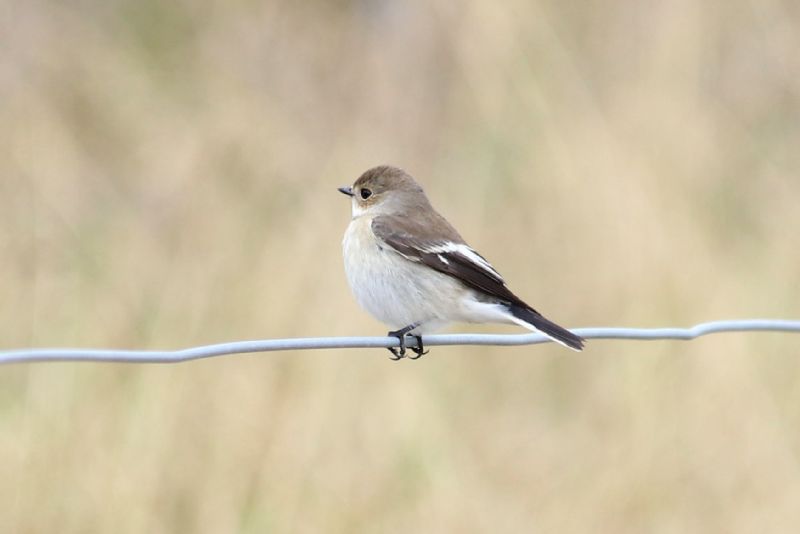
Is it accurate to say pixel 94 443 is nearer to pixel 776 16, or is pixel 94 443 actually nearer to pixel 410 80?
Result: pixel 410 80

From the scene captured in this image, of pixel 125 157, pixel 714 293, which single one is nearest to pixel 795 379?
pixel 714 293

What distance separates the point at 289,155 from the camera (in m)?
6.91

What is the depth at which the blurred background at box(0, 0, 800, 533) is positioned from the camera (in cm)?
487

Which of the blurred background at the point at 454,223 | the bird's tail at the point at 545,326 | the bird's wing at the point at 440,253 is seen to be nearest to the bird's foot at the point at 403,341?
the bird's wing at the point at 440,253

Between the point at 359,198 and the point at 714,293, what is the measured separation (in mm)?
2075

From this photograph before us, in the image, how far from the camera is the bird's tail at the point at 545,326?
3693mm

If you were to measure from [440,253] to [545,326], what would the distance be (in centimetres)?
51

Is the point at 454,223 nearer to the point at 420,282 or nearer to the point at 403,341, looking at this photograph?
the point at 420,282

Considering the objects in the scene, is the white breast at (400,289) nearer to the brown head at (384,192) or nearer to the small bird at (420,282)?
the small bird at (420,282)

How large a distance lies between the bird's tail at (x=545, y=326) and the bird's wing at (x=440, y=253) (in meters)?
0.03

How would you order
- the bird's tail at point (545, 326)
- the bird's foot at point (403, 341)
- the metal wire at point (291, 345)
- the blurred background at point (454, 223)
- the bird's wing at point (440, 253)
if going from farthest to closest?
the blurred background at point (454, 223), the bird's wing at point (440, 253), the bird's foot at point (403, 341), the bird's tail at point (545, 326), the metal wire at point (291, 345)

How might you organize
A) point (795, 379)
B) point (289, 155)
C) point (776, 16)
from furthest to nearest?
1. point (776, 16)
2. point (289, 155)
3. point (795, 379)

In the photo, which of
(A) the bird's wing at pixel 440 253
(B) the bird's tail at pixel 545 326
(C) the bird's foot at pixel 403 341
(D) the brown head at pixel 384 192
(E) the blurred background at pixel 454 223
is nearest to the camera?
(B) the bird's tail at pixel 545 326

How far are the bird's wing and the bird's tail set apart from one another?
0.03 metres
